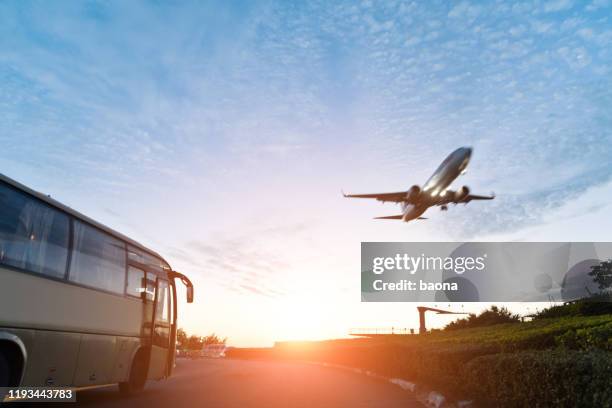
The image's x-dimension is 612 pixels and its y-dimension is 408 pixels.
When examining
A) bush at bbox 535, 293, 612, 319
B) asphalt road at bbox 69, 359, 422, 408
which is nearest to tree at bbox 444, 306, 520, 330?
bush at bbox 535, 293, 612, 319

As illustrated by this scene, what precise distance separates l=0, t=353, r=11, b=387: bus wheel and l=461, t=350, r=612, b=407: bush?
7.67 meters

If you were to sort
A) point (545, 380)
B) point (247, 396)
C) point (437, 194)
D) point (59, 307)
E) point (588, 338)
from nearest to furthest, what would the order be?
point (545, 380)
point (59, 307)
point (247, 396)
point (588, 338)
point (437, 194)

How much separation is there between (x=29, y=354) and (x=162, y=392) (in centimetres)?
634

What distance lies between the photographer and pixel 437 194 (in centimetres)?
3678

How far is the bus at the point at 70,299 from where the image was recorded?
757cm

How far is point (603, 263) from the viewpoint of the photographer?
4700 centimetres

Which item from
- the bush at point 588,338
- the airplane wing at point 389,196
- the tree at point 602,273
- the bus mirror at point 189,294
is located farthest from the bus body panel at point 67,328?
the tree at point 602,273

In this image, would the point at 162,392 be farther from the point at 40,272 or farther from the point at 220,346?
the point at 220,346

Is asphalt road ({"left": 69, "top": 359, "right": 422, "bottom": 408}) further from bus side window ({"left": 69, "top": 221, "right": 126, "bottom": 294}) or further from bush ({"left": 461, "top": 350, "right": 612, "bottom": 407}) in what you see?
bush ({"left": 461, "top": 350, "right": 612, "bottom": 407})

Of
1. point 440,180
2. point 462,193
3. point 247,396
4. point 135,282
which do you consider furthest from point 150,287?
point 462,193

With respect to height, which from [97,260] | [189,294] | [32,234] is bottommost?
[189,294]

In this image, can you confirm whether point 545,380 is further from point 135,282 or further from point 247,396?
point 135,282

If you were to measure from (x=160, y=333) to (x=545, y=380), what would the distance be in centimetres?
914

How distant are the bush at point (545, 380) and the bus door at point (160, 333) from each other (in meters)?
7.41
